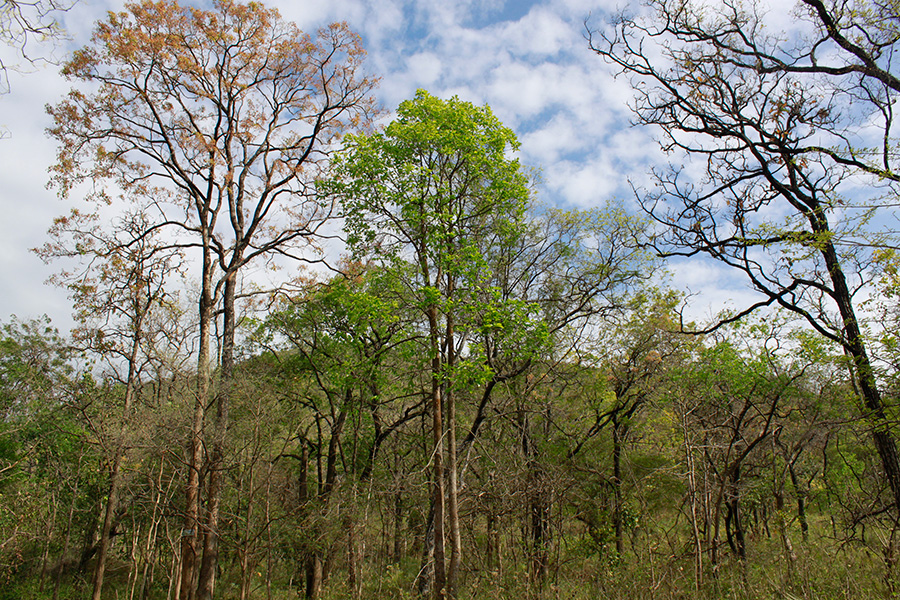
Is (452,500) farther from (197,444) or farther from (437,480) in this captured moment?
(197,444)

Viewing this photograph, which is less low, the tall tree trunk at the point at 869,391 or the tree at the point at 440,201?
the tree at the point at 440,201

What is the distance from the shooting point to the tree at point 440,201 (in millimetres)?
10648

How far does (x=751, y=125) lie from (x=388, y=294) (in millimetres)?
8630

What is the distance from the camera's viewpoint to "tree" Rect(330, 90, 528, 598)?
10.6m

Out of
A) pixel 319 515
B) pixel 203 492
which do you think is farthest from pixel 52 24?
pixel 203 492

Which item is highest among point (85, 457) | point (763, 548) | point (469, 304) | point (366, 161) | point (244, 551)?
point (366, 161)

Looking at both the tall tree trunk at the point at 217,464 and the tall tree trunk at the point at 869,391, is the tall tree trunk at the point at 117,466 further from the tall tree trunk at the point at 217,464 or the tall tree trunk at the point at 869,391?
the tall tree trunk at the point at 869,391

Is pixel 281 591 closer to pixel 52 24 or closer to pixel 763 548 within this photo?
pixel 763 548

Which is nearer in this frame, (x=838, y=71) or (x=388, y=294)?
(x=838, y=71)

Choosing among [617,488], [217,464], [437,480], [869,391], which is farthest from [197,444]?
[869,391]

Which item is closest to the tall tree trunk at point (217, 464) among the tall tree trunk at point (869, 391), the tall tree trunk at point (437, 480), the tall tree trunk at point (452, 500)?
the tall tree trunk at point (437, 480)

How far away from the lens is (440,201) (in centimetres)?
1159

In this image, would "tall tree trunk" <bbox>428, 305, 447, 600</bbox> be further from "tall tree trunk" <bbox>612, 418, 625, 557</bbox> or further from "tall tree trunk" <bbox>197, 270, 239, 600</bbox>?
"tall tree trunk" <bbox>197, 270, 239, 600</bbox>

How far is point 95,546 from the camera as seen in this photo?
22.2 m
